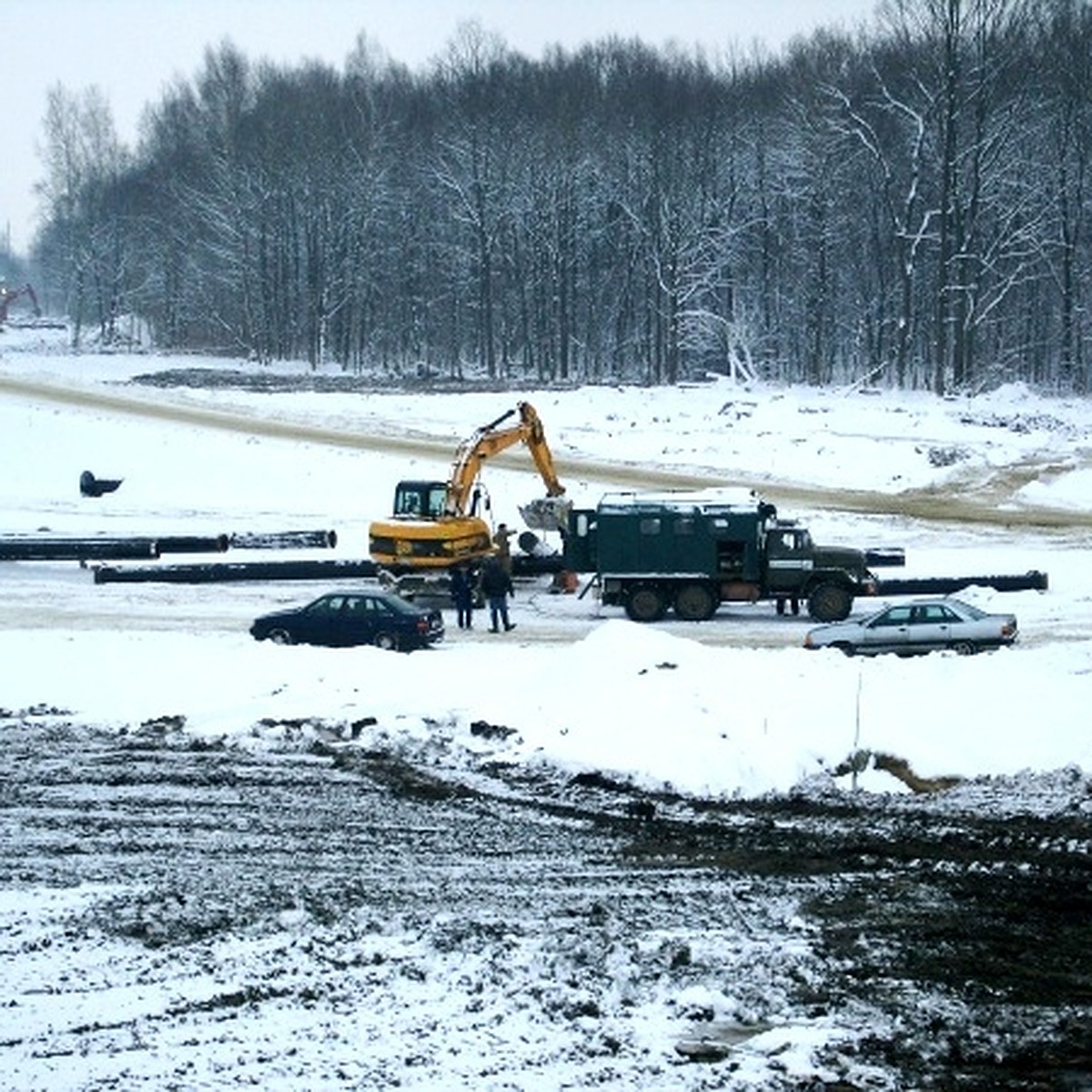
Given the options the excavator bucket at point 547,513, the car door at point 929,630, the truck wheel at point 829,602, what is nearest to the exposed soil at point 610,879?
the car door at point 929,630

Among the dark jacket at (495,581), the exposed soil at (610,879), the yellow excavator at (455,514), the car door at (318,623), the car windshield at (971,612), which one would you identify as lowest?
the exposed soil at (610,879)

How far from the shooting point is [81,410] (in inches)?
2090

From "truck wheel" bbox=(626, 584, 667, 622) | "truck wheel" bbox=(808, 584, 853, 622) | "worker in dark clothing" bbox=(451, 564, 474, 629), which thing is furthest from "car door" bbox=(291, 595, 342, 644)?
"truck wheel" bbox=(808, 584, 853, 622)

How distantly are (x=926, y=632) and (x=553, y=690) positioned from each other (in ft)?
24.1

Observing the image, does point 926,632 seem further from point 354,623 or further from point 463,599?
point 354,623

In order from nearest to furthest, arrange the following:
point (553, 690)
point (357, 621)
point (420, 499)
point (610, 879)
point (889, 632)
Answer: point (610, 879) < point (553, 690) < point (889, 632) < point (357, 621) < point (420, 499)

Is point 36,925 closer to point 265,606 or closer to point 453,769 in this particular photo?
point 453,769

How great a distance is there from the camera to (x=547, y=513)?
33000mm

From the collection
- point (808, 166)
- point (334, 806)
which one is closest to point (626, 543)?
point (334, 806)

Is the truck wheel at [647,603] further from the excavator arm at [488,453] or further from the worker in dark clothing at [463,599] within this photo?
the excavator arm at [488,453]

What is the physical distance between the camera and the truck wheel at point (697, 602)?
29.2 m

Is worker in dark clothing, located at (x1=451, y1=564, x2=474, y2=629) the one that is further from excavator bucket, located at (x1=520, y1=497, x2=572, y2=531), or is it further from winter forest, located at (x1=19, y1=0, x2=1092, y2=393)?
winter forest, located at (x1=19, y1=0, x2=1092, y2=393)

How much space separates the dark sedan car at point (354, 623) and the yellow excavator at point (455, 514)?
15.5 ft

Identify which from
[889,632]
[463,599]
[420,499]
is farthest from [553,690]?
[420,499]
